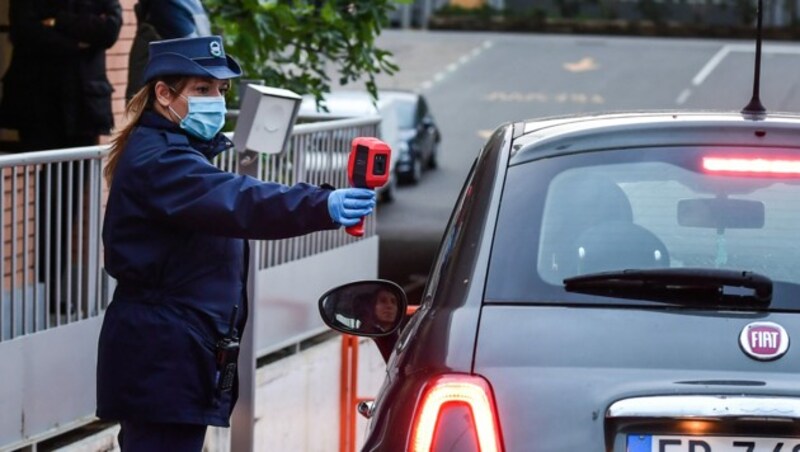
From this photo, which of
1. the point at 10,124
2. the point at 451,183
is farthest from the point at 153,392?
the point at 451,183

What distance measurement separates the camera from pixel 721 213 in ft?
13.5

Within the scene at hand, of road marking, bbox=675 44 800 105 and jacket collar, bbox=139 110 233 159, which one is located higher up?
jacket collar, bbox=139 110 233 159

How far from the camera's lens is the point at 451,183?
31781 millimetres

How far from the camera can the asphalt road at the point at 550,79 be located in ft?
125

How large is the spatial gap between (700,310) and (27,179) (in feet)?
12.1

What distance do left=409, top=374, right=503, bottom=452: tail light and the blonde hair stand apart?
1.79m

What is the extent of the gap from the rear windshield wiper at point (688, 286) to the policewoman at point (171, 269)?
104 centimetres

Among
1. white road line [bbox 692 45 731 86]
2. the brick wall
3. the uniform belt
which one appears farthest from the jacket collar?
white road line [bbox 692 45 731 86]

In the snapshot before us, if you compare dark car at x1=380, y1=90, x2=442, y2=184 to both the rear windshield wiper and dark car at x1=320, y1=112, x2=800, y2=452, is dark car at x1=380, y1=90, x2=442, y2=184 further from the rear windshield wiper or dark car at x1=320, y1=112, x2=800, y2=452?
the rear windshield wiper

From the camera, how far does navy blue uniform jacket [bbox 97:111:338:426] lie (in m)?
4.93

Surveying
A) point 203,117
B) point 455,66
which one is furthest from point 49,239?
point 455,66

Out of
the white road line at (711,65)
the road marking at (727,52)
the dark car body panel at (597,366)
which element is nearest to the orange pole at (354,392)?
the dark car body panel at (597,366)

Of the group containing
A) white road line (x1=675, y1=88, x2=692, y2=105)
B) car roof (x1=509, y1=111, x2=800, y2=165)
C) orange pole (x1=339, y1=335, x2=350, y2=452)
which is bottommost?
white road line (x1=675, y1=88, x2=692, y2=105)

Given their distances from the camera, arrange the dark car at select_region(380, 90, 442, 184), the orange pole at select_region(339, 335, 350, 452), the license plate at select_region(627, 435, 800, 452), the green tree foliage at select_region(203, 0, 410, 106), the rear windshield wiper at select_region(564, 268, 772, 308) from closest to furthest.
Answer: the license plate at select_region(627, 435, 800, 452) → the rear windshield wiper at select_region(564, 268, 772, 308) → the orange pole at select_region(339, 335, 350, 452) → the green tree foliage at select_region(203, 0, 410, 106) → the dark car at select_region(380, 90, 442, 184)
